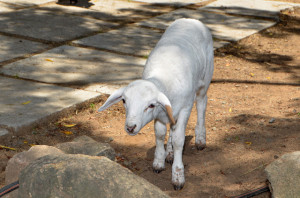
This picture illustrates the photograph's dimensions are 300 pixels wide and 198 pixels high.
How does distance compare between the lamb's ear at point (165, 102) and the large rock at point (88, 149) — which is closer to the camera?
the lamb's ear at point (165, 102)

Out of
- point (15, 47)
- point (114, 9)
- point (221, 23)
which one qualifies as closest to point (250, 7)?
point (221, 23)

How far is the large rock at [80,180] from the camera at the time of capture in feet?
10.2

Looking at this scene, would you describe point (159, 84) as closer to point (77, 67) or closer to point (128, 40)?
point (77, 67)

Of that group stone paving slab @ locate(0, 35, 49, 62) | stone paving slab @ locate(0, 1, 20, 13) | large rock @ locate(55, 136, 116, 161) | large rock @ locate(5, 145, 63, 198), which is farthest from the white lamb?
stone paving slab @ locate(0, 1, 20, 13)

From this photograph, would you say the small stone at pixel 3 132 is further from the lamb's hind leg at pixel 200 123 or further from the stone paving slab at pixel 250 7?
the stone paving slab at pixel 250 7

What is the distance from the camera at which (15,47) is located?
24.1 ft

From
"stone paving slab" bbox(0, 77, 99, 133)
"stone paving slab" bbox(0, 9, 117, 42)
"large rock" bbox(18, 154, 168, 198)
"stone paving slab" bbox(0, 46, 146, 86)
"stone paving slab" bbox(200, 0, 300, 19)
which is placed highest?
"large rock" bbox(18, 154, 168, 198)

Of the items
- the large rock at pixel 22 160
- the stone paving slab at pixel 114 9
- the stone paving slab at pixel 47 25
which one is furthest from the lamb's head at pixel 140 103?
the stone paving slab at pixel 114 9

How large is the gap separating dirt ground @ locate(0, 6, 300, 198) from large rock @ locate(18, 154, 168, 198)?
1.16 metres

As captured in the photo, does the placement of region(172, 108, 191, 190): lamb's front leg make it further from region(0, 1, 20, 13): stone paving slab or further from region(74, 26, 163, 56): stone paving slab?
region(0, 1, 20, 13): stone paving slab

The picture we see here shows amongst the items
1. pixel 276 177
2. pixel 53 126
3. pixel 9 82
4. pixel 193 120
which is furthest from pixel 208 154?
pixel 9 82

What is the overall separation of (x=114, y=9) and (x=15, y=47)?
3.06m

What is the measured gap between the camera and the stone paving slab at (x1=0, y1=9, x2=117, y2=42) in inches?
317

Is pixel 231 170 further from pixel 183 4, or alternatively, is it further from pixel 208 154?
pixel 183 4
